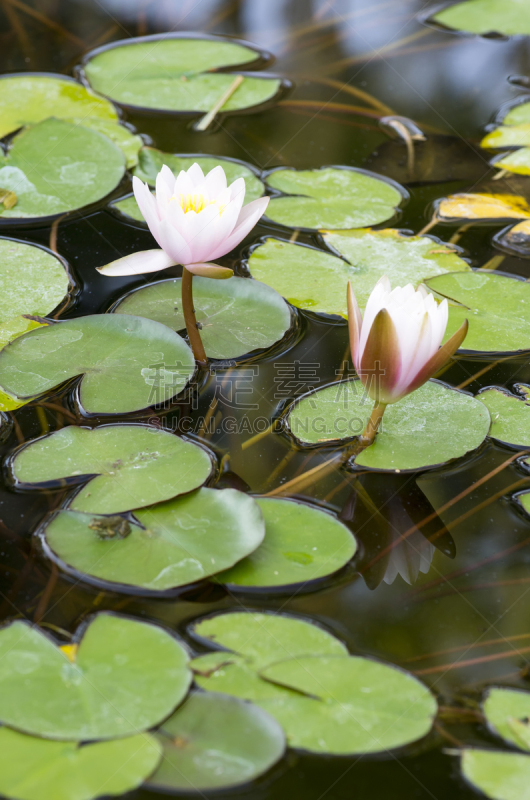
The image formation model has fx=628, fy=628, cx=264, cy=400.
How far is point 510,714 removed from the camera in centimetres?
116

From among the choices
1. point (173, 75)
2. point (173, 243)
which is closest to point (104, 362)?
point (173, 243)

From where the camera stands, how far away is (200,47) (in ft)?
10.0

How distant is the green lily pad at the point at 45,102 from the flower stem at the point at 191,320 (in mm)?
1352

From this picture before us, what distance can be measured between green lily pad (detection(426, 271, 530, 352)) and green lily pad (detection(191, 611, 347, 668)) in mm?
985

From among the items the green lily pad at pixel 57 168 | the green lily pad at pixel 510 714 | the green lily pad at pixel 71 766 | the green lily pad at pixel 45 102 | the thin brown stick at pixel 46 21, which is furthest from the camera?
the thin brown stick at pixel 46 21

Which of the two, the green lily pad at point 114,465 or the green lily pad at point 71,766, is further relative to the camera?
the green lily pad at point 114,465

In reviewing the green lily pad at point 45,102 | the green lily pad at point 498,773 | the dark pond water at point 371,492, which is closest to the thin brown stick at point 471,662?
the dark pond water at point 371,492

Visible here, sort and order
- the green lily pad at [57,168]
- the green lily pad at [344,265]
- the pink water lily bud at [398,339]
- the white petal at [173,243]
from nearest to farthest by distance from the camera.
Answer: the pink water lily bud at [398,339], the white petal at [173,243], the green lily pad at [344,265], the green lily pad at [57,168]

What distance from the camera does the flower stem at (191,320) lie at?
1633mm

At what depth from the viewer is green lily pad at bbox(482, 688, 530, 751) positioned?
1124mm

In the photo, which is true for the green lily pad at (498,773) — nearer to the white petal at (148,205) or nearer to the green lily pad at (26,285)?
the white petal at (148,205)

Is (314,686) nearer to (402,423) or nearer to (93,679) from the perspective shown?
(93,679)

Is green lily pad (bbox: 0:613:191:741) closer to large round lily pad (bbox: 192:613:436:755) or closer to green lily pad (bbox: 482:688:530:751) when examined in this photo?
large round lily pad (bbox: 192:613:436:755)

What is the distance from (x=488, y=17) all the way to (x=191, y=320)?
9.50 ft
